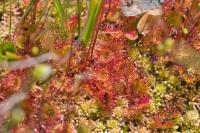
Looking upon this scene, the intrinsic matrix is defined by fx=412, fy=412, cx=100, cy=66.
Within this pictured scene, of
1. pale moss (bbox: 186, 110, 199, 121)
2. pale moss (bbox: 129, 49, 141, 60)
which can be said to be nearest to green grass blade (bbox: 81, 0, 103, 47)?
pale moss (bbox: 129, 49, 141, 60)

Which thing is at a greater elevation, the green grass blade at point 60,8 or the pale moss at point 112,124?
the green grass blade at point 60,8

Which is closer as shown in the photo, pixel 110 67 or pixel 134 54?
pixel 110 67

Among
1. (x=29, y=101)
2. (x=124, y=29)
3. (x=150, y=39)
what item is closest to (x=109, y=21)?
(x=124, y=29)

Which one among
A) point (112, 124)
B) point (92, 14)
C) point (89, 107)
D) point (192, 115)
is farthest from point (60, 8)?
point (192, 115)

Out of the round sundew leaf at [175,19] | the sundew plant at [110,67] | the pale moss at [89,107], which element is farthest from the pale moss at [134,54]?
the pale moss at [89,107]

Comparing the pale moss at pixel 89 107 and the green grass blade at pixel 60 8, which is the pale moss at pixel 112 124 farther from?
the green grass blade at pixel 60 8

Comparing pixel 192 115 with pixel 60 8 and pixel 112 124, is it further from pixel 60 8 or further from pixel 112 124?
pixel 60 8

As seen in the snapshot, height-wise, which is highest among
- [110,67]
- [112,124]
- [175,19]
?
[175,19]

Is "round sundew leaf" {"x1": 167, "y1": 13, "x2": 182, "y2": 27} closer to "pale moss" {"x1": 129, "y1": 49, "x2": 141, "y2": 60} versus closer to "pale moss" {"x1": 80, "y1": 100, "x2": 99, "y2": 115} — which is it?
"pale moss" {"x1": 129, "y1": 49, "x2": 141, "y2": 60}
